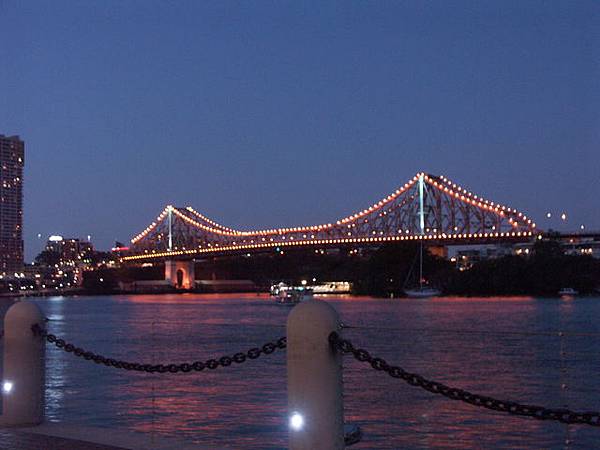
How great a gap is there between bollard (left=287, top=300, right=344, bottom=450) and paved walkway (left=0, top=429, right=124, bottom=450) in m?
1.45

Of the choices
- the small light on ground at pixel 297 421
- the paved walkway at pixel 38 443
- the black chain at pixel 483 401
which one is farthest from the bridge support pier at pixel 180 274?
the black chain at pixel 483 401

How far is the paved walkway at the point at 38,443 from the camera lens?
7520 millimetres

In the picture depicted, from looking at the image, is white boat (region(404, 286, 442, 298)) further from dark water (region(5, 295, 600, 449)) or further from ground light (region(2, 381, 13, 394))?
ground light (region(2, 381, 13, 394))

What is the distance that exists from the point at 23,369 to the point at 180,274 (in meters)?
124

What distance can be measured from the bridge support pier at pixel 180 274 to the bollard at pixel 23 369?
119 meters

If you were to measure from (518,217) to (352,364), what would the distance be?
292 feet

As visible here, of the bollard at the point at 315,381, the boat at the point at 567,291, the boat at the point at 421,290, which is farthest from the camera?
the boat at the point at 567,291

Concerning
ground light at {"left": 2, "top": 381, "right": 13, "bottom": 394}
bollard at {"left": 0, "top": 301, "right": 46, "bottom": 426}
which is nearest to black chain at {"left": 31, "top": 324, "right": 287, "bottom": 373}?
bollard at {"left": 0, "top": 301, "right": 46, "bottom": 426}

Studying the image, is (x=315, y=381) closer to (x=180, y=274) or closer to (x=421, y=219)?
(x=421, y=219)

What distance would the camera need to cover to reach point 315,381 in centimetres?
684

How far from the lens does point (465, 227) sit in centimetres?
11050

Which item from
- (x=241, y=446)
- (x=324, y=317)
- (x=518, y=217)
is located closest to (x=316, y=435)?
(x=324, y=317)

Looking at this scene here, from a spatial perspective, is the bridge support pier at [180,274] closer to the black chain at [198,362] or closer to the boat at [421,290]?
the boat at [421,290]

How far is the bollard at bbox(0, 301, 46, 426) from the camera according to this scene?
28.5ft
